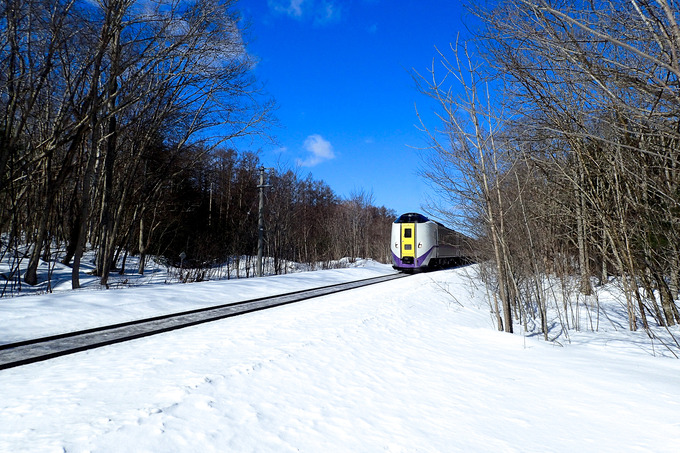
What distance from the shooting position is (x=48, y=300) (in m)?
6.96

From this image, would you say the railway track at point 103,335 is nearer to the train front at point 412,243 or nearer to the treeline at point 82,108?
the treeline at point 82,108

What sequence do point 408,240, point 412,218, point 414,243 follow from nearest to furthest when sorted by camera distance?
point 414,243 < point 408,240 < point 412,218

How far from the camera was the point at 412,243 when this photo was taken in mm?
23328

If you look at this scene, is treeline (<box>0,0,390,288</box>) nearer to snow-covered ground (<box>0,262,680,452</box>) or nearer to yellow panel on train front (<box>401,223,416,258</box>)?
snow-covered ground (<box>0,262,680,452</box>)

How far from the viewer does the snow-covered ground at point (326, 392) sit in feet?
8.77

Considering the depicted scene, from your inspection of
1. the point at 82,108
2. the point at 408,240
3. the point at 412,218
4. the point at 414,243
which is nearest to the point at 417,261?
the point at 414,243

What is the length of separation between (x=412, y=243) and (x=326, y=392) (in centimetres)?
2025

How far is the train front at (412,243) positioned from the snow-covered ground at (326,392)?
1665 cm

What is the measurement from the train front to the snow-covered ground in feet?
54.6

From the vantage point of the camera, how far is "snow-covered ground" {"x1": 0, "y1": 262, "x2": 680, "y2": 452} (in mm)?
2672

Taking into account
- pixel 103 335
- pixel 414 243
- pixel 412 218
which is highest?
pixel 412 218

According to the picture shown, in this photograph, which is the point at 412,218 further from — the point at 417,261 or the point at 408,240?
the point at 417,261

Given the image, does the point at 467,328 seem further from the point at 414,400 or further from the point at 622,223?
the point at 414,400

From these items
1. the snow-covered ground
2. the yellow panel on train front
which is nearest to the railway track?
the snow-covered ground
